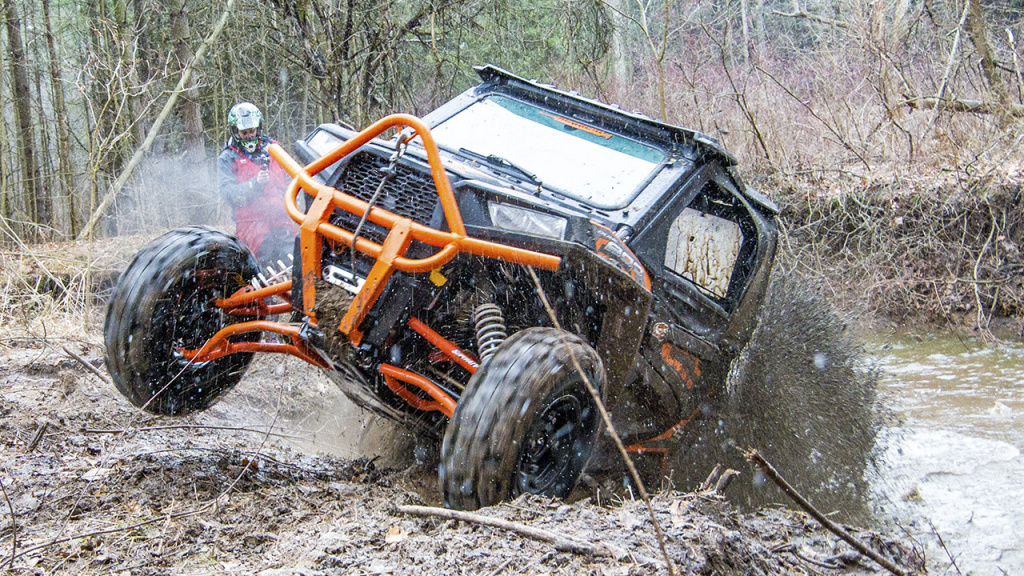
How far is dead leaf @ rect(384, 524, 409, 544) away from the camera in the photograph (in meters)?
2.46

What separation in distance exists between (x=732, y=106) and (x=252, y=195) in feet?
30.0

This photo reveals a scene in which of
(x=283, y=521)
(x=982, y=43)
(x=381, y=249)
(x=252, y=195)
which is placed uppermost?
(x=982, y=43)

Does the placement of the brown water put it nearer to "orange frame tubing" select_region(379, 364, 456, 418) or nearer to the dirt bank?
the dirt bank

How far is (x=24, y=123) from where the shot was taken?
14.2 m

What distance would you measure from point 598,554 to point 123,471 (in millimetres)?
2160

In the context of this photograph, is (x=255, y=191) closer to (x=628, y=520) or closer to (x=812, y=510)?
(x=628, y=520)

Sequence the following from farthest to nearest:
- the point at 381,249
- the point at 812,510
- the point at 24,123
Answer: the point at 24,123
the point at 381,249
the point at 812,510

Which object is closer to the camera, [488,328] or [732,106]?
[488,328]

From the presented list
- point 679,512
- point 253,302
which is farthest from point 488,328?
point 253,302

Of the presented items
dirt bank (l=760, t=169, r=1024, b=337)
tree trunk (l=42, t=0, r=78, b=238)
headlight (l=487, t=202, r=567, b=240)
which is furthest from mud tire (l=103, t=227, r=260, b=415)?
tree trunk (l=42, t=0, r=78, b=238)

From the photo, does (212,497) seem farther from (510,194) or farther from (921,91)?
(921,91)

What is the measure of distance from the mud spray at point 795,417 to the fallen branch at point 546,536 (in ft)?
7.73

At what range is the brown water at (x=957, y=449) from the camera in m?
4.80

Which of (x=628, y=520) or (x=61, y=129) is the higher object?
(x=61, y=129)
